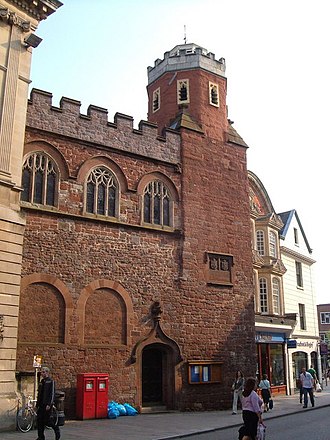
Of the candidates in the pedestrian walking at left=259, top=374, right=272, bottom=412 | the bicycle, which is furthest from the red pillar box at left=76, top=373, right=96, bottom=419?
the pedestrian walking at left=259, top=374, right=272, bottom=412

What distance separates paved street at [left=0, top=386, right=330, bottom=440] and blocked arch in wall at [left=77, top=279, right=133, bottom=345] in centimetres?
264

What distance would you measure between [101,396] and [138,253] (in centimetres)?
514

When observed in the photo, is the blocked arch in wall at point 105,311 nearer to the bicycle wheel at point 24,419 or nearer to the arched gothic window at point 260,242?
the bicycle wheel at point 24,419

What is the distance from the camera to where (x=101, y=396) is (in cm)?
1528

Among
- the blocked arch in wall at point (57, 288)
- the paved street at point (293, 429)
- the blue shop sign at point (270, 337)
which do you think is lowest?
the paved street at point (293, 429)

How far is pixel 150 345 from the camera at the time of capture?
17.6 m

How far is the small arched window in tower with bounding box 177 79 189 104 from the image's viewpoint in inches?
869

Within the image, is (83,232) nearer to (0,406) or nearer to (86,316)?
(86,316)

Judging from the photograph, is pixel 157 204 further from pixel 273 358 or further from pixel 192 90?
pixel 273 358

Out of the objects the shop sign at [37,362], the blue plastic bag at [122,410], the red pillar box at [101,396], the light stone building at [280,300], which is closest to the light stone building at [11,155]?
the shop sign at [37,362]

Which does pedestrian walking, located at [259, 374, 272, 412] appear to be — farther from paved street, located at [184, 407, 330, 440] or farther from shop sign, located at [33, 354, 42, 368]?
Answer: shop sign, located at [33, 354, 42, 368]

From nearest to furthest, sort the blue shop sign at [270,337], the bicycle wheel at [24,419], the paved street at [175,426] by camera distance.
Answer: the paved street at [175,426] → the bicycle wheel at [24,419] → the blue shop sign at [270,337]

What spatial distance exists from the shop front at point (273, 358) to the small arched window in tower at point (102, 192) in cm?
1155

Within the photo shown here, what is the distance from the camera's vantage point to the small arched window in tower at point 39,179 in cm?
1602
